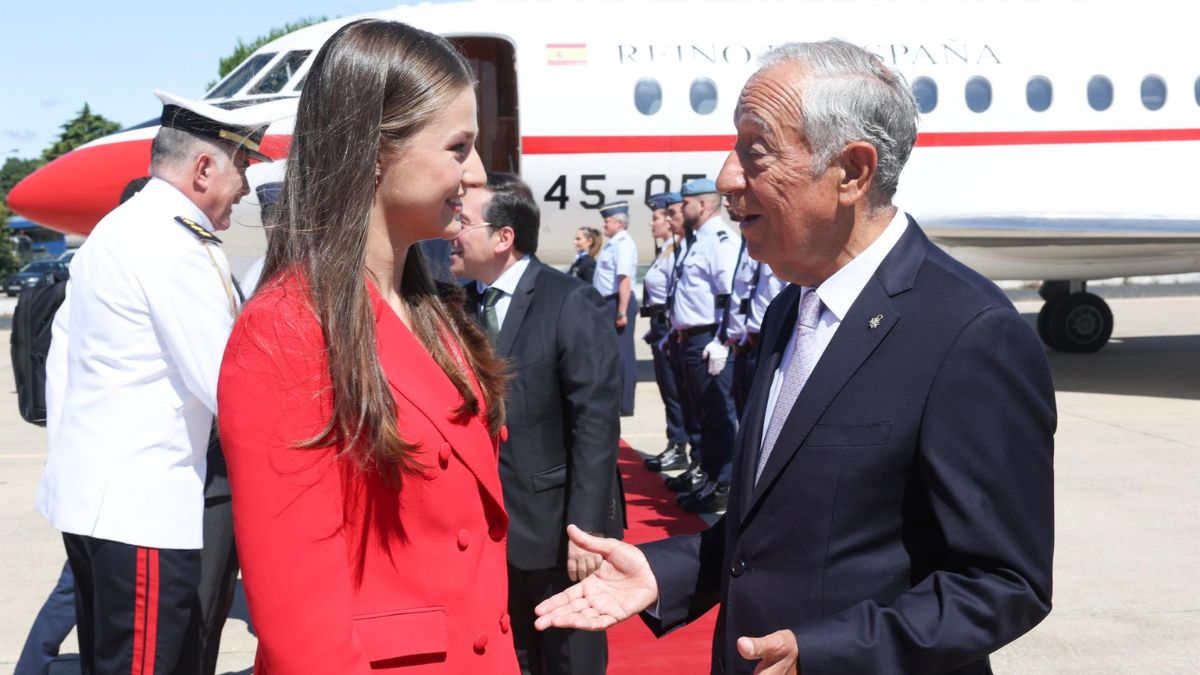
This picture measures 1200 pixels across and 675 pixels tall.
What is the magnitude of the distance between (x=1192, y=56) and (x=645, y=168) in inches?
244

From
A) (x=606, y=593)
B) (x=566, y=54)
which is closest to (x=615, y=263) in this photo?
(x=566, y=54)

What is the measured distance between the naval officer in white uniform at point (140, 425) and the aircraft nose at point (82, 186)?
763 centimetres

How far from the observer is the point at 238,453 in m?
1.65

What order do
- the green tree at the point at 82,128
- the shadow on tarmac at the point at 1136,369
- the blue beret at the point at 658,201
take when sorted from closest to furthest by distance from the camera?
1. the blue beret at the point at 658,201
2. the shadow on tarmac at the point at 1136,369
3. the green tree at the point at 82,128

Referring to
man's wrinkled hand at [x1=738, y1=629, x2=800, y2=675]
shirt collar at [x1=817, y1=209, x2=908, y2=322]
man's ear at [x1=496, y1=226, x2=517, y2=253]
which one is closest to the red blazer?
man's wrinkled hand at [x1=738, y1=629, x2=800, y2=675]

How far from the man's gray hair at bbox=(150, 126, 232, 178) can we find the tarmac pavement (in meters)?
2.32

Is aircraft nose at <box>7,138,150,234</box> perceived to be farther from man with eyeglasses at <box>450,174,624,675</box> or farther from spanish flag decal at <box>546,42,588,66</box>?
man with eyeglasses at <box>450,174,624,675</box>

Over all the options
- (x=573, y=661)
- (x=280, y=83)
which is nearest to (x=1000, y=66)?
(x=280, y=83)

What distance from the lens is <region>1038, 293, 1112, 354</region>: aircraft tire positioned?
14.4m

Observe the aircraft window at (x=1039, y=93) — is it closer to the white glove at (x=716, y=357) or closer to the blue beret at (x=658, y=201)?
the blue beret at (x=658, y=201)

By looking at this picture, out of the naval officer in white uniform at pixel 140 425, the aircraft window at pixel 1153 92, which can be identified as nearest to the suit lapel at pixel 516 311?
the naval officer in white uniform at pixel 140 425

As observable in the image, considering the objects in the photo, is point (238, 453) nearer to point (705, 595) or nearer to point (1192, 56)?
point (705, 595)

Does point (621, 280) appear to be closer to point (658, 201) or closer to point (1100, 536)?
point (658, 201)

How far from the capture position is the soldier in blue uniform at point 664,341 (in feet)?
29.2
